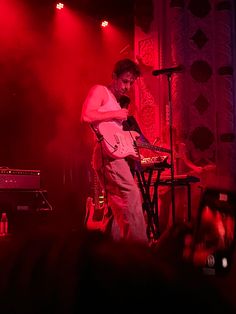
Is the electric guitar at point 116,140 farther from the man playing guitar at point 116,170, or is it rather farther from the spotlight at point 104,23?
the spotlight at point 104,23

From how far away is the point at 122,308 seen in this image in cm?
46

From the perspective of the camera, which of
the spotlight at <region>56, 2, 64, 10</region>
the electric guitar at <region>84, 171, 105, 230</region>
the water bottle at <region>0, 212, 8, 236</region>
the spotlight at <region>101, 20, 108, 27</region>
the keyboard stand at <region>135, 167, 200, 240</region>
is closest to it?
the keyboard stand at <region>135, 167, 200, 240</region>

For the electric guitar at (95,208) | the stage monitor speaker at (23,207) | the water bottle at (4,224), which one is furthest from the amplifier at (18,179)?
the electric guitar at (95,208)

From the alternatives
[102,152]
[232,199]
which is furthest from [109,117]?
[232,199]

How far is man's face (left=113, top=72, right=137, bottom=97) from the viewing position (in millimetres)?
3623

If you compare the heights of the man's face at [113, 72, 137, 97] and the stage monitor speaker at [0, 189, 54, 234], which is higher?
the man's face at [113, 72, 137, 97]

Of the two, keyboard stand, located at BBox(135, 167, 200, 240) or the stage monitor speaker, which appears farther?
the stage monitor speaker

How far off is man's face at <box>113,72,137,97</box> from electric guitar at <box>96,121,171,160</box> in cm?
31

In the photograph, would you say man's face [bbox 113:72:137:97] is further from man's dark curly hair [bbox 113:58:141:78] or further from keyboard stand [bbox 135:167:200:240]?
keyboard stand [bbox 135:167:200:240]

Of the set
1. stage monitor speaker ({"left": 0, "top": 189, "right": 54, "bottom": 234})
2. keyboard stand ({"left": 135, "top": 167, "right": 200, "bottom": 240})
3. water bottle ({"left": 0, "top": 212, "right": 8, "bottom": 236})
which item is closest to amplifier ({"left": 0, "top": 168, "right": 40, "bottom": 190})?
stage monitor speaker ({"left": 0, "top": 189, "right": 54, "bottom": 234})

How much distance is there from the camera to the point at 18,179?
5.88 m

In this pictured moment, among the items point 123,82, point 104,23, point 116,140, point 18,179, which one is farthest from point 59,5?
point 116,140

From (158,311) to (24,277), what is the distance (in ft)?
0.49

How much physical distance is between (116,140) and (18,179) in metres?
2.74
